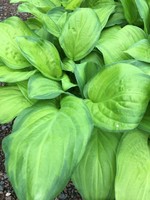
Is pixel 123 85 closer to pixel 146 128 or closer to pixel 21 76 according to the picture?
pixel 146 128

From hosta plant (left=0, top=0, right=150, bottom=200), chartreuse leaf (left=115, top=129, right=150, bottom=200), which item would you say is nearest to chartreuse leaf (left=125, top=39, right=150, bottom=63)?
hosta plant (left=0, top=0, right=150, bottom=200)

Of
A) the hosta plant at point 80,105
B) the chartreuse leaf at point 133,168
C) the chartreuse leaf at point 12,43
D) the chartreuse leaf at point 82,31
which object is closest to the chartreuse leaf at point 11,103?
the hosta plant at point 80,105

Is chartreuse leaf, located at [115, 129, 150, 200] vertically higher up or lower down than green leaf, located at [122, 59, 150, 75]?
lower down

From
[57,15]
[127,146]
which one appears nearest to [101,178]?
[127,146]

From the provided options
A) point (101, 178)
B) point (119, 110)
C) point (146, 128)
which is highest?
point (119, 110)

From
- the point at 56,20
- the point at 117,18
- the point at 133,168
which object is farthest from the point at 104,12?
the point at 133,168

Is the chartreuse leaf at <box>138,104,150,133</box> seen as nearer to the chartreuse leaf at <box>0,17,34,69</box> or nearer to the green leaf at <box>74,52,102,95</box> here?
the green leaf at <box>74,52,102,95</box>

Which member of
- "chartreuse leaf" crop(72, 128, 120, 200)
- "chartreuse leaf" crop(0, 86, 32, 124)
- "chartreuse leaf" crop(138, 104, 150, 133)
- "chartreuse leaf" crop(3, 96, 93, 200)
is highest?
"chartreuse leaf" crop(3, 96, 93, 200)

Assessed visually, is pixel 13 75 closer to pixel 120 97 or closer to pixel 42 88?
pixel 42 88
